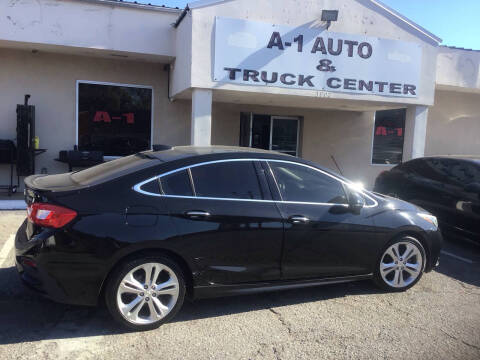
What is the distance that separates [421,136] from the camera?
9.54 m

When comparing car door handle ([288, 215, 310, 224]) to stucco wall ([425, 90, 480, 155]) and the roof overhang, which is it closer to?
the roof overhang

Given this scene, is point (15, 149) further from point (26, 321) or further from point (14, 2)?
point (26, 321)

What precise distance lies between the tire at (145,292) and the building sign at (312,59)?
16.6ft

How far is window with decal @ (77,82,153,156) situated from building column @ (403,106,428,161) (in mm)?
6122

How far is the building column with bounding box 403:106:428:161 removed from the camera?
9.39 metres

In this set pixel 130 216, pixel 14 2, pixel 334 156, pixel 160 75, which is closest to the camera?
pixel 130 216

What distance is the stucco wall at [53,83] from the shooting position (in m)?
9.16

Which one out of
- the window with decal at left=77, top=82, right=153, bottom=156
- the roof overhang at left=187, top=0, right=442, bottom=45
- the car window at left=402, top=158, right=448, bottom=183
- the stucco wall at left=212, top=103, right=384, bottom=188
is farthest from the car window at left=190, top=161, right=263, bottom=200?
the stucco wall at left=212, top=103, right=384, bottom=188

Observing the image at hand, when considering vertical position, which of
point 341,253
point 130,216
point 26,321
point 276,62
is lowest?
point 26,321

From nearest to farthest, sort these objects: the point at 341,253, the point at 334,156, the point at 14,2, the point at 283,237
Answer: the point at 283,237 < the point at 341,253 < the point at 14,2 < the point at 334,156

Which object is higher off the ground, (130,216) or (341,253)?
(130,216)

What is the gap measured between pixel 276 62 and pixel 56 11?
4.50 metres

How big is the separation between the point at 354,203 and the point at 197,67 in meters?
4.62

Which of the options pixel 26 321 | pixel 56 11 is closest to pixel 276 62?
pixel 56 11
